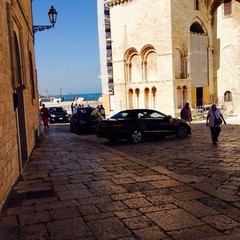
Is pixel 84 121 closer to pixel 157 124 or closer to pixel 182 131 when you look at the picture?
pixel 157 124

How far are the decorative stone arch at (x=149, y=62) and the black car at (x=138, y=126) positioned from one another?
1454 cm

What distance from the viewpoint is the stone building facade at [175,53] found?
27125mm

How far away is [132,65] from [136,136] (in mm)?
18034

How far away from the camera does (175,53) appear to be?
2731 centimetres

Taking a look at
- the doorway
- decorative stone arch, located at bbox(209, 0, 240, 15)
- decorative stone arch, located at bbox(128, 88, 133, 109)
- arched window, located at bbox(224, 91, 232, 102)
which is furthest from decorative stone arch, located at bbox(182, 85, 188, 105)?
decorative stone arch, located at bbox(209, 0, 240, 15)

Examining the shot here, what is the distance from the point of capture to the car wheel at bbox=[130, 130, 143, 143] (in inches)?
533

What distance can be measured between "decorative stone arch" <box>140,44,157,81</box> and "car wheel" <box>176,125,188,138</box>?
14.4m

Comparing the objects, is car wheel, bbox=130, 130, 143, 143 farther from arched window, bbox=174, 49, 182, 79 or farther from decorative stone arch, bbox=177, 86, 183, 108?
arched window, bbox=174, 49, 182, 79

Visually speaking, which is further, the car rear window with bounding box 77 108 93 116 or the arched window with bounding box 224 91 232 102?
the arched window with bounding box 224 91 232 102

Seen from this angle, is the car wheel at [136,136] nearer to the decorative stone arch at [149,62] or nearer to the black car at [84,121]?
the black car at [84,121]

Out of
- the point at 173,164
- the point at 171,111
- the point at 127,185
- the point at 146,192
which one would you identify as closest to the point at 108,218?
the point at 146,192

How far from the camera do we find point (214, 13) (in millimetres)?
30797

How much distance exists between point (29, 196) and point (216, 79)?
27.9 meters

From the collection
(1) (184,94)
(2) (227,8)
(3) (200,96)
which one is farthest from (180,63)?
(2) (227,8)
